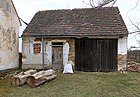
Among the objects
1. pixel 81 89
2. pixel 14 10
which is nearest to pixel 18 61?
pixel 14 10

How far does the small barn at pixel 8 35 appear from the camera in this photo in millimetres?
17844

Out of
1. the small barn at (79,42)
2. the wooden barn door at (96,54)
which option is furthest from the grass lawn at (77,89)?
the small barn at (79,42)

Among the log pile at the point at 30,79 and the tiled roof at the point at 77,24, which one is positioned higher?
the tiled roof at the point at 77,24

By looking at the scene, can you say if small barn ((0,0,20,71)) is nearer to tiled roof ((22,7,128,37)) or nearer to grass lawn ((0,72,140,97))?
tiled roof ((22,7,128,37))

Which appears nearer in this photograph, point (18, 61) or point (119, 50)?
point (119, 50)

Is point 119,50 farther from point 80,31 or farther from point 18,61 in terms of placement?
point 18,61

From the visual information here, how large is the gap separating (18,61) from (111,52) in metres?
7.63

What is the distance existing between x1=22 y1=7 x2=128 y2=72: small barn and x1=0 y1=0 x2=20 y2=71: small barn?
824mm

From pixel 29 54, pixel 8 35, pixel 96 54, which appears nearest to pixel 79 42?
pixel 96 54

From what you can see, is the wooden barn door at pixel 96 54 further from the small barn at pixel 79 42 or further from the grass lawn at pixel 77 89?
the grass lawn at pixel 77 89

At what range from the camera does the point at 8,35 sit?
19.0 m

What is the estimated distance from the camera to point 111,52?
Result: 1930 cm

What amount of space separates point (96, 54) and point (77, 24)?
297cm

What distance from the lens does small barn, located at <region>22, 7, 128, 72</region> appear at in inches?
758
